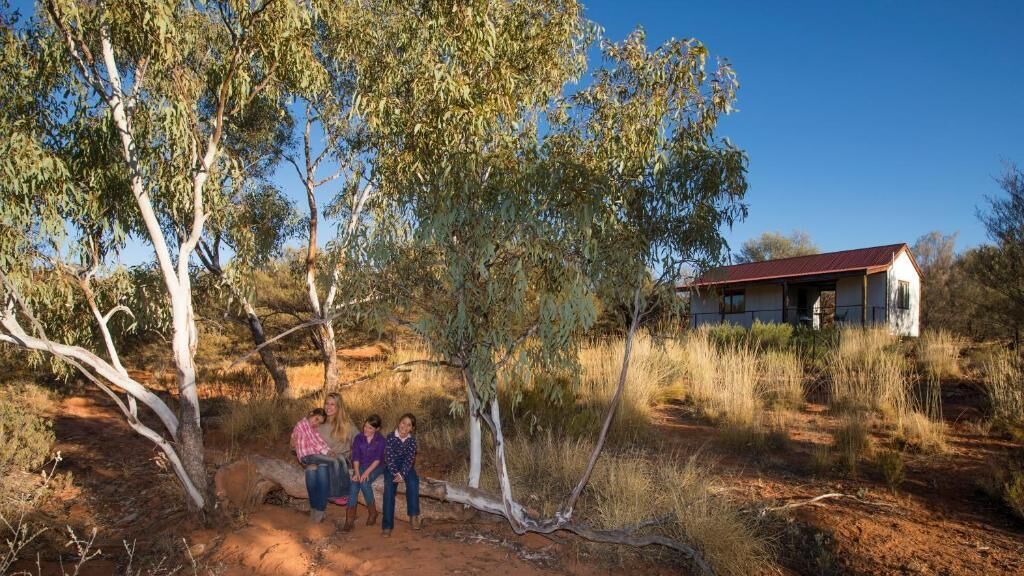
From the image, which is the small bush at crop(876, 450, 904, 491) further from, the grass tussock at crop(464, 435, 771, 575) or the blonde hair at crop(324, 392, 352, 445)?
the blonde hair at crop(324, 392, 352, 445)

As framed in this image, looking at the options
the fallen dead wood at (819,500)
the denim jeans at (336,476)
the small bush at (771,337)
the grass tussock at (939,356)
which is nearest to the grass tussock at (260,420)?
the denim jeans at (336,476)

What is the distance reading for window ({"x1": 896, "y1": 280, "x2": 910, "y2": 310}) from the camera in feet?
64.3

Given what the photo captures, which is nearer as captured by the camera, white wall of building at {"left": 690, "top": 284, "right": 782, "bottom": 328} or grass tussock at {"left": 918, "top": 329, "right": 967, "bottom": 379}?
grass tussock at {"left": 918, "top": 329, "right": 967, "bottom": 379}

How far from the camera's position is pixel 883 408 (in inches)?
372

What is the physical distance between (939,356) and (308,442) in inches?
467

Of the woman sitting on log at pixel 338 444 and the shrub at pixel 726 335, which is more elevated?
the shrub at pixel 726 335

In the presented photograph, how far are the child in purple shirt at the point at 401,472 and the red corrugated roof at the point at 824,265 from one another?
1366cm

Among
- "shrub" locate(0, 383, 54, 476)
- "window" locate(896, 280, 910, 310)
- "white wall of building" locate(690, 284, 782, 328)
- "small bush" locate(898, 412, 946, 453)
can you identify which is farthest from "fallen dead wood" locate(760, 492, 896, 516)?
"window" locate(896, 280, 910, 310)

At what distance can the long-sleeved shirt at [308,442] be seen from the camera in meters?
5.98

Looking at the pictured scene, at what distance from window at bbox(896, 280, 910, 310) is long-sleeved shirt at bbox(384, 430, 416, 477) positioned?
1882cm

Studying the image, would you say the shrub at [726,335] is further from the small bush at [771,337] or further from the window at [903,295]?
the window at [903,295]

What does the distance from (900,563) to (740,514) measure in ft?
4.26

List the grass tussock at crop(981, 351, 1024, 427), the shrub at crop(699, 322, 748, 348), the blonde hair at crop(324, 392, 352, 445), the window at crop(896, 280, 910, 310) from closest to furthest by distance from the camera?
1. the blonde hair at crop(324, 392, 352, 445)
2. the grass tussock at crop(981, 351, 1024, 427)
3. the shrub at crop(699, 322, 748, 348)
4. the window at crop(896, 280, 910, 310)

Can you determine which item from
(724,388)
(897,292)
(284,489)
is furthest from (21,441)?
(897,292)
